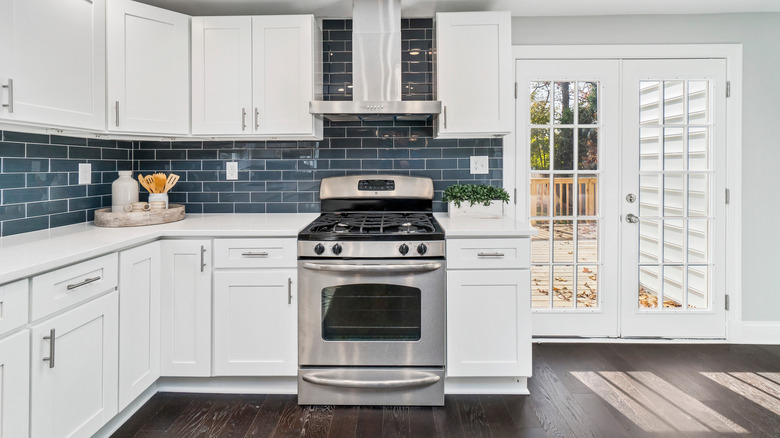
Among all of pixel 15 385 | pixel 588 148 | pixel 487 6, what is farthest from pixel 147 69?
pixel 588 148

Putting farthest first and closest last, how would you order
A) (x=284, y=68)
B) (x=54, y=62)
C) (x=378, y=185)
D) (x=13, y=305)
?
1. (x=378, y=185)
2. (x=284, y=68)
3. (x=54, y=62)
4. (x=13, y=305)

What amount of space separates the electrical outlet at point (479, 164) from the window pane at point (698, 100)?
1444 millimetres

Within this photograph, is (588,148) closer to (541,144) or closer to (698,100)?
(541,144)

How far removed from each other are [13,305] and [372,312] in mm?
1423

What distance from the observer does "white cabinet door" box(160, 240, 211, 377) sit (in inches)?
90.8

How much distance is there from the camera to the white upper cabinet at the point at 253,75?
8.69 ft

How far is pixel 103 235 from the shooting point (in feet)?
6.92

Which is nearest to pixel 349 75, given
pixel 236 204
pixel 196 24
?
pixel 196 24

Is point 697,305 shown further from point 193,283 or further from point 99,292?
point 99,292

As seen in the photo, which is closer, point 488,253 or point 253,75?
point 488,253

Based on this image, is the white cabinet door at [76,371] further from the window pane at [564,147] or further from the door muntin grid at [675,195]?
the door muntin grid at [675,195]

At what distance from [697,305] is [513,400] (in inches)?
67.8

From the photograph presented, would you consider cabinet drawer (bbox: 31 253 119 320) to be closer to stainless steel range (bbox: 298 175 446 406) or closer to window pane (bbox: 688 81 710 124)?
stainless steel range (bbox: 298 175 446 406)

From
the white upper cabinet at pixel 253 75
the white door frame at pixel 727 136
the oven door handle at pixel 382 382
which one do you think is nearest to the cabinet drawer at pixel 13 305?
the oven door handle at pixel 382 382
